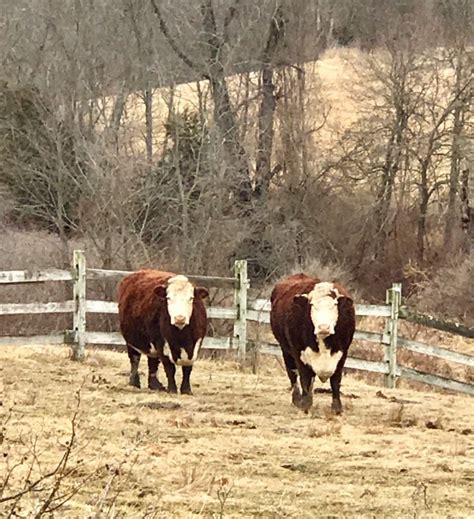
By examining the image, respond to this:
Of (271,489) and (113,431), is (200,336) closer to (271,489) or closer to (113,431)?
(113,431)

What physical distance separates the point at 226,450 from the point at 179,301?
12.7 feet

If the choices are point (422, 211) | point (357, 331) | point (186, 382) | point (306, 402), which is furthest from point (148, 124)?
point (306, 402)

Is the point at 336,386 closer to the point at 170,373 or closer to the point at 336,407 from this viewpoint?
the point at 336,407

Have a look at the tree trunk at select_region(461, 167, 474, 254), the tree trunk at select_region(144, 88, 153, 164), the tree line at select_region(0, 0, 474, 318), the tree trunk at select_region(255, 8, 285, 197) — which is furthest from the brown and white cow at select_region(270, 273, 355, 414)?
the tree trunk at select_region(461, 167, 474, 254)

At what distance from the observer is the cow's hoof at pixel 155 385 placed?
1329cm

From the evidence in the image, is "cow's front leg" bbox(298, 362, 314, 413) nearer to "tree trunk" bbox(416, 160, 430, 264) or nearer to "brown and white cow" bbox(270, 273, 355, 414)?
"brown and white cow" bbox(270, 273, 355, 414)

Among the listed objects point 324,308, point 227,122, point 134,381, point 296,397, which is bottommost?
point 134,381

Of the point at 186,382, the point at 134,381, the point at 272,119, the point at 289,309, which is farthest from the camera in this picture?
the point at 272,119

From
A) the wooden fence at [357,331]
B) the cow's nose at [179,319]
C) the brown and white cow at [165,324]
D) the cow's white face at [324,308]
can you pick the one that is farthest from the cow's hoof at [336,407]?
the wooden fence at [357,331]

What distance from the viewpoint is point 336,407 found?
1180cm

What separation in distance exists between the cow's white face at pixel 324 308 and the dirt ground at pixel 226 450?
92 cm

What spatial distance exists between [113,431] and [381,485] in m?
2.76

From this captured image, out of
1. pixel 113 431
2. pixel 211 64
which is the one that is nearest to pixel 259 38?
pixel 211 64

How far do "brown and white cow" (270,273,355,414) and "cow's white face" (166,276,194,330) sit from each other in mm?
1181
